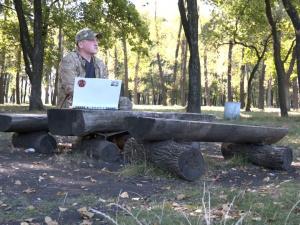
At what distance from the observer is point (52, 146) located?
281 inches

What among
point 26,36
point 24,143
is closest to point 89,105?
point 24,143

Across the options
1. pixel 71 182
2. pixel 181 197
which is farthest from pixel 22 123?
pixel 181 197

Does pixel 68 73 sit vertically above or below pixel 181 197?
above

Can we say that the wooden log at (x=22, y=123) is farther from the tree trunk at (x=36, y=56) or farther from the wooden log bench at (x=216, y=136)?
the tree trunk at (x=36, y=56)

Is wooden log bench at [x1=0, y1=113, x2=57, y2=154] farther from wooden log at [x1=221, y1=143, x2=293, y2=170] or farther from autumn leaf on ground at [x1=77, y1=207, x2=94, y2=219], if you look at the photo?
autumn leaf on ground at [x1=77, y1=207, x2=94, y2=219]

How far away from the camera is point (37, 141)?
7.01 m

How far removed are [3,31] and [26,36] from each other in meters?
5.56

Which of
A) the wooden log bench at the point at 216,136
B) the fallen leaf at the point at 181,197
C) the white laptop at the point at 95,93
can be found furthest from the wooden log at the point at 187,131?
the fallen leaf at the point at 181,197

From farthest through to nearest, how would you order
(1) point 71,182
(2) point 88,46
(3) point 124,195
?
(2) point 88,46 < (1) point 71,182 < (3) point 124,195

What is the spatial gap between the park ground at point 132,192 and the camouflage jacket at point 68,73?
3.16ft

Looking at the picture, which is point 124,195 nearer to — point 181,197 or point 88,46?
point 181,197

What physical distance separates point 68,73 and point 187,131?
2471 mm

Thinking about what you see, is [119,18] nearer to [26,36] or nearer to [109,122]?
[26,36]

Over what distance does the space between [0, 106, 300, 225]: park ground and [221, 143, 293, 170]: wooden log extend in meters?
0.11
